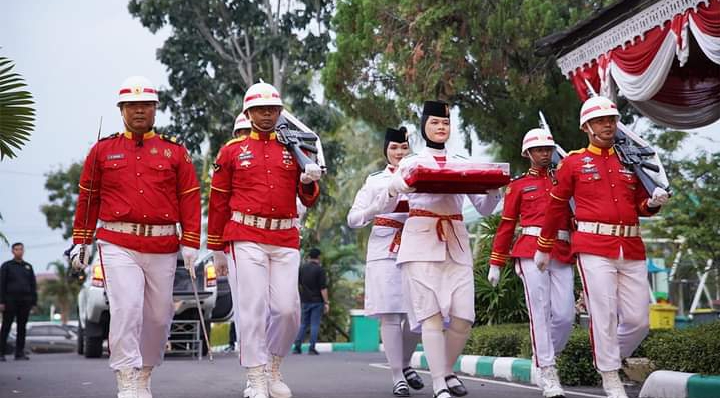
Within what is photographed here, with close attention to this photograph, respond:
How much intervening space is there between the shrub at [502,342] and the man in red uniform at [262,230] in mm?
4820

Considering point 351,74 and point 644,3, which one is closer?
point 644,3

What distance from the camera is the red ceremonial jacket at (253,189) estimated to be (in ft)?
31.6

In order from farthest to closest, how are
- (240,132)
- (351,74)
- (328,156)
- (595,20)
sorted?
(328,156) < (351,74) < (595,20) < (240,132)

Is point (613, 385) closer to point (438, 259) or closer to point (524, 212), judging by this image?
point (438, 259)

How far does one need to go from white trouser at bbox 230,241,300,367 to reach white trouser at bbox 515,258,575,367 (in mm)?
2275

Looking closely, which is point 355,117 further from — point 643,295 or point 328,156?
point 643,295

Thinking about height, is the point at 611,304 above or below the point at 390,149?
below

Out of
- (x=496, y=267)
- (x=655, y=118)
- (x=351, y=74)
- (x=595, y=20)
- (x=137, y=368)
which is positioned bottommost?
(x=137, y=368)

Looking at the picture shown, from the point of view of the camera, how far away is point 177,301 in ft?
64.1

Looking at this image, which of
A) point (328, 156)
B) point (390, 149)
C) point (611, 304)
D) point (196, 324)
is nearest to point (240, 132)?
point (390, 149)

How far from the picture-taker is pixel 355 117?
77.3 feet

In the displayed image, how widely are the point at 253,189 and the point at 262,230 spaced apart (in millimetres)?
359

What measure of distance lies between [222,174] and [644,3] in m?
5.61

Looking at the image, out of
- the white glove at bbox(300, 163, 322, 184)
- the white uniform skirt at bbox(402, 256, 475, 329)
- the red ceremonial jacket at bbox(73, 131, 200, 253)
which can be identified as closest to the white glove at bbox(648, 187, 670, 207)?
the white uniform skirt at bbox(402, 256, 475, 329)
